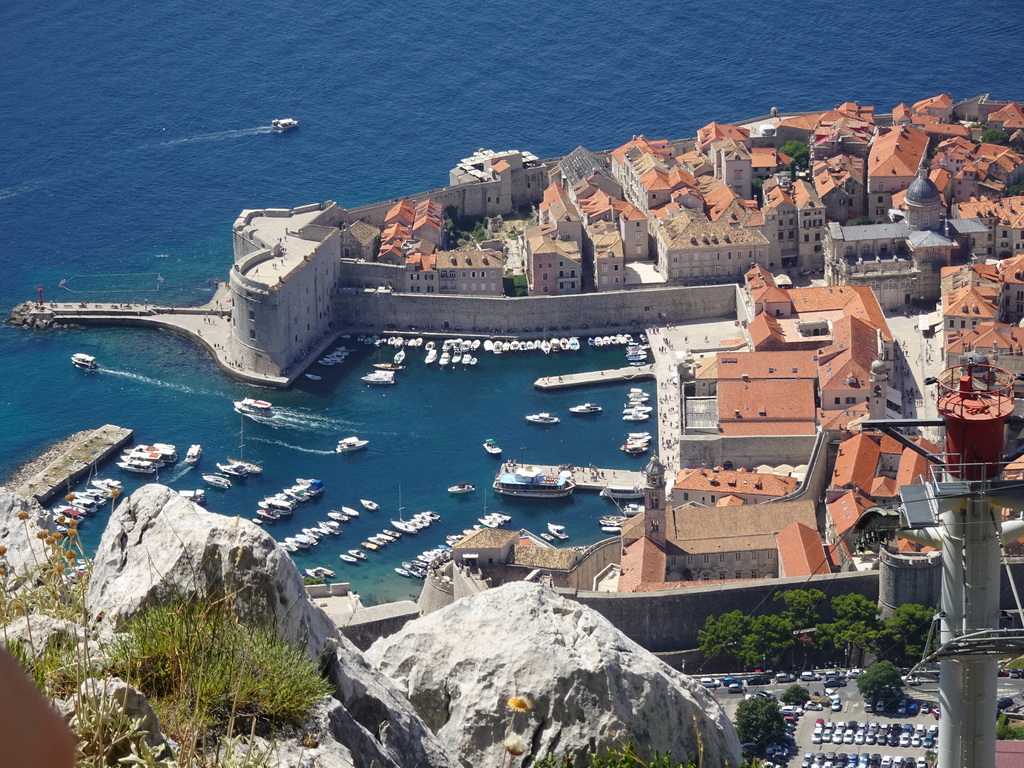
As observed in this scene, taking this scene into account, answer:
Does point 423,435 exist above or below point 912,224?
below

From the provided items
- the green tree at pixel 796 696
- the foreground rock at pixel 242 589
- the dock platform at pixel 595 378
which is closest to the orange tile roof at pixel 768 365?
the dock platform at pixel 595 378

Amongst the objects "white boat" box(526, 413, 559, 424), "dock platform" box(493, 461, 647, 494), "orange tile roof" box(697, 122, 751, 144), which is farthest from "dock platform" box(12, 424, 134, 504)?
"orange tile roof" box(697, 122, 751, 144)

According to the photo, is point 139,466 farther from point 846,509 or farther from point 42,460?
point 846,509

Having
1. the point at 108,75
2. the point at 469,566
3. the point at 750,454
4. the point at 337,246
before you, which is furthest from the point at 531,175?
the point at 108,75

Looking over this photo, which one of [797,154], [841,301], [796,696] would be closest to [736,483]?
[796,696]

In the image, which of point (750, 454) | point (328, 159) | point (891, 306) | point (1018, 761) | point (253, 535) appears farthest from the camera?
point (328, 159)

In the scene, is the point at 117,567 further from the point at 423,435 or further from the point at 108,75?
the point at 108,75

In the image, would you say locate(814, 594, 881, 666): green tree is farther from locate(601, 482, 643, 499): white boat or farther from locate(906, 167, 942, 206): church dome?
locate(906, 167, 942, 206): church dome
